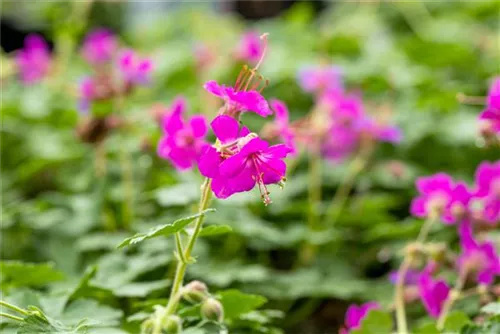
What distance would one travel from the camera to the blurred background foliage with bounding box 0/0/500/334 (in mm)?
1140

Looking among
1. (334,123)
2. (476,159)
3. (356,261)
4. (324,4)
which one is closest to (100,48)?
(334,123)

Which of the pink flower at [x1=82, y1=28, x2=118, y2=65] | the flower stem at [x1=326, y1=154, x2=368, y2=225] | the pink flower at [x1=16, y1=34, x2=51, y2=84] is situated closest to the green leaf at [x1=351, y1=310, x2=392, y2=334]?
the flower stem at [x1=326, y1=154, x2=368, y2=225]

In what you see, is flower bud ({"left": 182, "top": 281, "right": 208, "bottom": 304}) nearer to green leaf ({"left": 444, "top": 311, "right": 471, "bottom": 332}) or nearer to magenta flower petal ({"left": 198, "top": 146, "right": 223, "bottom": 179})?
magenta flower petal ({"left": 198, "top": 146, "right": 223, "bottom": 179})

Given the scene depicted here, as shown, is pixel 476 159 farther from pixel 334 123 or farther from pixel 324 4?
pixel 324 4

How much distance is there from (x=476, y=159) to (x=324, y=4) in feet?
7.31

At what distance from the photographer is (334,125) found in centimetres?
147

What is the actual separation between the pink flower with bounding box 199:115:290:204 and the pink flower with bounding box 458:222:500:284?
412mm

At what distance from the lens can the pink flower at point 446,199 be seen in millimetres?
1044

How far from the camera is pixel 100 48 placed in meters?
1.87

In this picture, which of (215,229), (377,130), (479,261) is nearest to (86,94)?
(377,130)

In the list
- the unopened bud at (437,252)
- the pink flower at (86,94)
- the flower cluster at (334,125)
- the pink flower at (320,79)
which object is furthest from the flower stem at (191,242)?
the pink flower at (320,79)

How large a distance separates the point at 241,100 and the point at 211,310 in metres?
0.24

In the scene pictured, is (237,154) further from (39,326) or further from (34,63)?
(34,63)

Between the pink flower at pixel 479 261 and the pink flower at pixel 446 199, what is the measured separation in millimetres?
34
